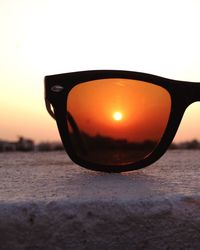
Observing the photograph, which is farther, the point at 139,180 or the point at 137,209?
the point at 139,180

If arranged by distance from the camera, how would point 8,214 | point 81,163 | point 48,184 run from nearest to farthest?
point 8,214, point 48,184, point 81,163

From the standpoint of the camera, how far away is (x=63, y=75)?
2.22ft

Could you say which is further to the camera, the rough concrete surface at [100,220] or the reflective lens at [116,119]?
A: the reflective lens at [116,119]

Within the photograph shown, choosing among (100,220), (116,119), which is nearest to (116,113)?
(116,119)

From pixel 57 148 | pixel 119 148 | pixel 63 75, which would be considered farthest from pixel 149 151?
pixel 57 148

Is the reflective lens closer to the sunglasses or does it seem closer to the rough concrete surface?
the sunglasses

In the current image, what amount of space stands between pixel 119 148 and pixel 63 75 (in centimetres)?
14

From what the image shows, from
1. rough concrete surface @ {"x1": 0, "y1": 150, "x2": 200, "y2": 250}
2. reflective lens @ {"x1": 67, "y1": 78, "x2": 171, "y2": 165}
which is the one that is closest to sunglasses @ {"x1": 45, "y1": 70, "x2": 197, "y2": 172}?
reflective lens @ {"x1": 67, "y1": 78, "x2": 171, "y2": 165}

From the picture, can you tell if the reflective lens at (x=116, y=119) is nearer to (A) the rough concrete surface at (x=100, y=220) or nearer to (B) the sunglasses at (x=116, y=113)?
(B) the sunglasses at (x=116, y=113)

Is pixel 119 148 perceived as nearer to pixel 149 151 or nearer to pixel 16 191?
pixel 149 151

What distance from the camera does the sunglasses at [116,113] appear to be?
67cm

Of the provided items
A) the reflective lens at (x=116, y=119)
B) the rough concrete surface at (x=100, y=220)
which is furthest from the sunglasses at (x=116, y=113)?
the rough concrete surface at (x=100, y=220)

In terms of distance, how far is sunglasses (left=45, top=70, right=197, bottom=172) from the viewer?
674mm

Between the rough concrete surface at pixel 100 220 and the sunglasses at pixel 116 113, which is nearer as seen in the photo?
the rough concrete surface at pixel 100 220
